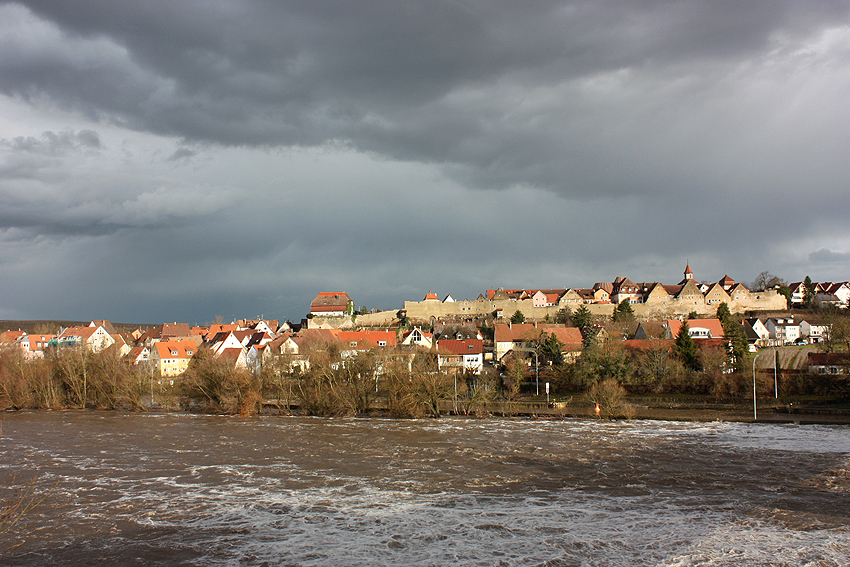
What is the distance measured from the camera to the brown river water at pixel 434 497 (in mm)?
14242

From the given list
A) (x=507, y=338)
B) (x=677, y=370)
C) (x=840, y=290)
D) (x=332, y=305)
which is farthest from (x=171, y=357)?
(x=840, y=290)

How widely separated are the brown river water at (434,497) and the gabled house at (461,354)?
22.3 metres

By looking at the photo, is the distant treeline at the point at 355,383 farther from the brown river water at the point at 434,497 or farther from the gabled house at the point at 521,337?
the gabled house at the point at 521,337

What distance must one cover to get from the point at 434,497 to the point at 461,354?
128 feet

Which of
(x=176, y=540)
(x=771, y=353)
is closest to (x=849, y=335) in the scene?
(x=771, y=353)

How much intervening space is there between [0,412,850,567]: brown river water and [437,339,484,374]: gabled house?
22346 millimetres

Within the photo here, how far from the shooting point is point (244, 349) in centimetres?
6662

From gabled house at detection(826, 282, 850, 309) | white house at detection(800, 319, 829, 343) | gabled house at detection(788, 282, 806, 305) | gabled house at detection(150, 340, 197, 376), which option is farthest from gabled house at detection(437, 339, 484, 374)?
gabled house at detection(826, 282, 850, 309)

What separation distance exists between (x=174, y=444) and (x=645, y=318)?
6965 cm

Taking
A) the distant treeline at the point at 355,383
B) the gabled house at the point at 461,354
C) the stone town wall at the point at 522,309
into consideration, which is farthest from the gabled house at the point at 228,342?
the gabled house at the point at 461,354

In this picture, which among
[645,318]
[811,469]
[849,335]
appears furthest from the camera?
[645,318]

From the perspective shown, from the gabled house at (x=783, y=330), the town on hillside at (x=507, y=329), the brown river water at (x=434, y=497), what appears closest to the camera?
the brown river water at (x=434, y=497)

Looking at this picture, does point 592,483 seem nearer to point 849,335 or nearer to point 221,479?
point 221,479

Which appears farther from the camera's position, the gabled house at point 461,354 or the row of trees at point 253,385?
the gabled house at point 461,354
